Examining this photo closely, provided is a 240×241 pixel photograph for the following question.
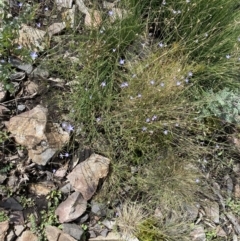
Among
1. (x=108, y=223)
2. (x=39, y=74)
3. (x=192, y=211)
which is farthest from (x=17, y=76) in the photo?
(x=192, y=211)

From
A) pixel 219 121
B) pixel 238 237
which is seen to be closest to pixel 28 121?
pixel 219 121

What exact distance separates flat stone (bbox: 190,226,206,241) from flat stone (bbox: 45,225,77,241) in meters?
0.94

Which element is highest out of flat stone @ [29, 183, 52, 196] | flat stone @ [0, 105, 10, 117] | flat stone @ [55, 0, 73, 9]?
flat stone @ [55, 0, 73, 9]

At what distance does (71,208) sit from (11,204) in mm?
411

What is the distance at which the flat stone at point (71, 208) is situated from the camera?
2576mm

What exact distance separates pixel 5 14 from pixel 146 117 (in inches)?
50.7

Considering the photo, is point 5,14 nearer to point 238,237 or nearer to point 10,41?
point 10,41

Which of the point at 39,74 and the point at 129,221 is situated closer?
the point at 129,221

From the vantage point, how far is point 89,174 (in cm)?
272

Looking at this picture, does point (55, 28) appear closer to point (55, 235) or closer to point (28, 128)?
point (28, 128)

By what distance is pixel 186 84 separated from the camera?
3.01m

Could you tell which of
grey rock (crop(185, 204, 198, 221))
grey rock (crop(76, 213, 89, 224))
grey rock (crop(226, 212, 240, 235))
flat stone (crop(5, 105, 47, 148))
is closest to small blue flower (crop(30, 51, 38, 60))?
flat stone (crop(5, 105, 47, 148))

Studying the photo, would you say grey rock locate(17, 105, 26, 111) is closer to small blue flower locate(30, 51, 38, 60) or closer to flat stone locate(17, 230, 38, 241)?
small blue flower locate(30, 51, 38, 60)

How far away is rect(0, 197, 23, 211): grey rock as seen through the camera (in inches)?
98.5
